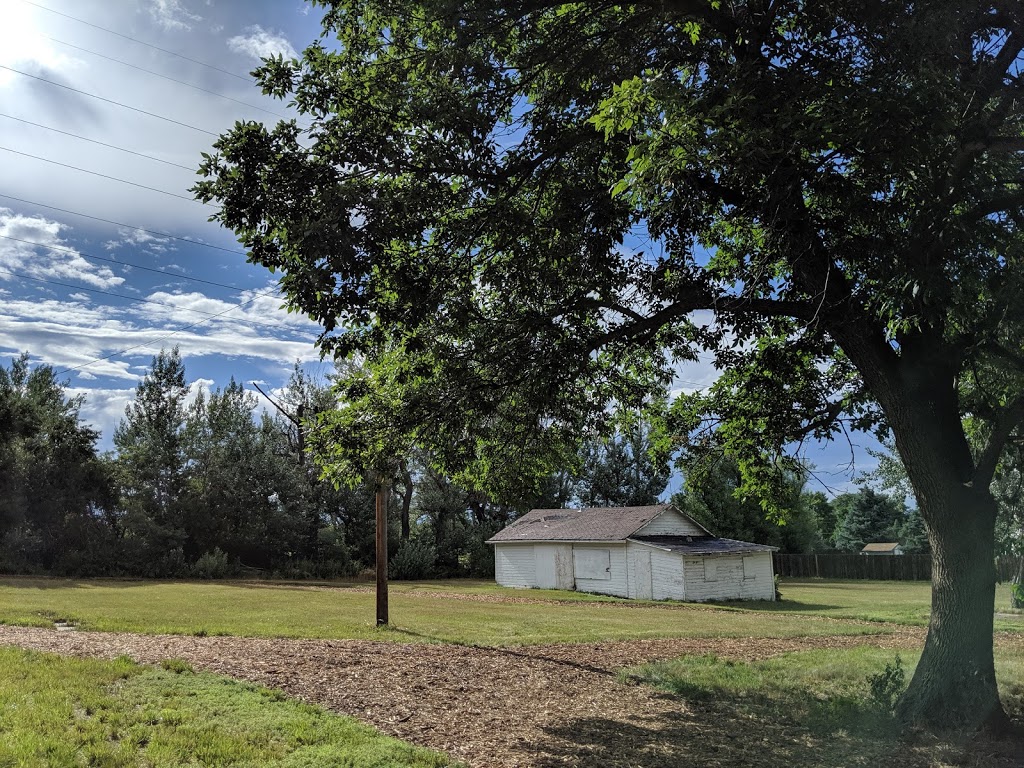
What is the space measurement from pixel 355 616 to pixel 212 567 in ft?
75.3

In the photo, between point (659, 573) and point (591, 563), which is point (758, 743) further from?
point (591, 563)

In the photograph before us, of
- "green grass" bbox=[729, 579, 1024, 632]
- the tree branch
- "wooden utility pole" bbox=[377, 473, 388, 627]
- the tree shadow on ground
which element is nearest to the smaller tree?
"green grass" bbox=[729, 579, 1024, 632]

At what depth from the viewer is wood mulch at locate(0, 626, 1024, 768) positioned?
723 cm

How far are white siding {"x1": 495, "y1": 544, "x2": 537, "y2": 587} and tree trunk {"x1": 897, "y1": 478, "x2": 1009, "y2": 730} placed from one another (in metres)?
32.7

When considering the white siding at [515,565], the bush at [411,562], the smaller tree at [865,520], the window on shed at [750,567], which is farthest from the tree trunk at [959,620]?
the smaller tree at [865,520]

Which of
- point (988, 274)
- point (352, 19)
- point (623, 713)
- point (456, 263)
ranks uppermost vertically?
point (352, 19)

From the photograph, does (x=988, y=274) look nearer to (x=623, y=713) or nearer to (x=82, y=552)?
(x=623, y=713)

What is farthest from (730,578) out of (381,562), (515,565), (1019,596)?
(381,562)

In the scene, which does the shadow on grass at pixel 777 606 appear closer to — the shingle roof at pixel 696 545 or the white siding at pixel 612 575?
the shingle roof at pixel 696 545

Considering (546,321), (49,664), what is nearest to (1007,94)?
(546,321)

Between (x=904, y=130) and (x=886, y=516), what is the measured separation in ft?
296

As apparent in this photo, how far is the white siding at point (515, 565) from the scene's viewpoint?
40500mm

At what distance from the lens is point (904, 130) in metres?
6.09

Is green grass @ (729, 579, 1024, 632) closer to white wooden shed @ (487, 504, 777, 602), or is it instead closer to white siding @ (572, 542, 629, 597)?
white wooden shed @ (487, 504, 777, 602)
